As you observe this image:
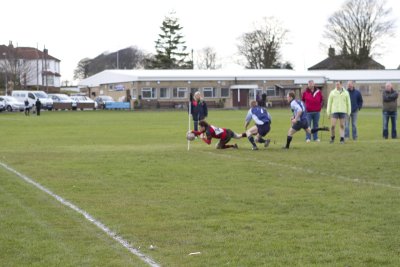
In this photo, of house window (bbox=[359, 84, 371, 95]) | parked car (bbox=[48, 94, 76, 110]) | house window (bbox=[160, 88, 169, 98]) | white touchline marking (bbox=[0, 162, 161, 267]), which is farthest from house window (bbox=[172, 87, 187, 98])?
white touchline marking (bbox=[0, 162, 161, 267])

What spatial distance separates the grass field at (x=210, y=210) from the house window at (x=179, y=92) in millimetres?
63834

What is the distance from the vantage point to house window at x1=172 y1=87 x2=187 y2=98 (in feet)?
263

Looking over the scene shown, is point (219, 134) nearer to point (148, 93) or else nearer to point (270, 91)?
point (148, 93)

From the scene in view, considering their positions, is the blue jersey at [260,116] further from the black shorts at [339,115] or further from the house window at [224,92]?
the house window at [224,92]

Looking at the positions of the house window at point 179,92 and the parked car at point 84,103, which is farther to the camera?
the house window at point 179,92

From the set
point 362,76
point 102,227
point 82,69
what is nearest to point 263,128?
point 102,227

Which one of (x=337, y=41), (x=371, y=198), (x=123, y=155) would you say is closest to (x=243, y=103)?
(x=337, y=41)

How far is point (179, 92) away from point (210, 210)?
7171cm

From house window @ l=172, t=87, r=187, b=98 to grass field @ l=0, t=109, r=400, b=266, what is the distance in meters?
63.8

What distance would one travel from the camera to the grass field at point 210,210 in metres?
6.91

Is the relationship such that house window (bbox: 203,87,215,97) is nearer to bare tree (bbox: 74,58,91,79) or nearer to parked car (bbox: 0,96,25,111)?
parked car (bbox: 0,96,25,111)

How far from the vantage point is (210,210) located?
9281 mm

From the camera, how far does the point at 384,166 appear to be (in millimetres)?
13727

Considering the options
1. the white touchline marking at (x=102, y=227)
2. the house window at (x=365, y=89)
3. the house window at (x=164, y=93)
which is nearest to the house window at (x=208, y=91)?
the house window at (x=164, y=93)
